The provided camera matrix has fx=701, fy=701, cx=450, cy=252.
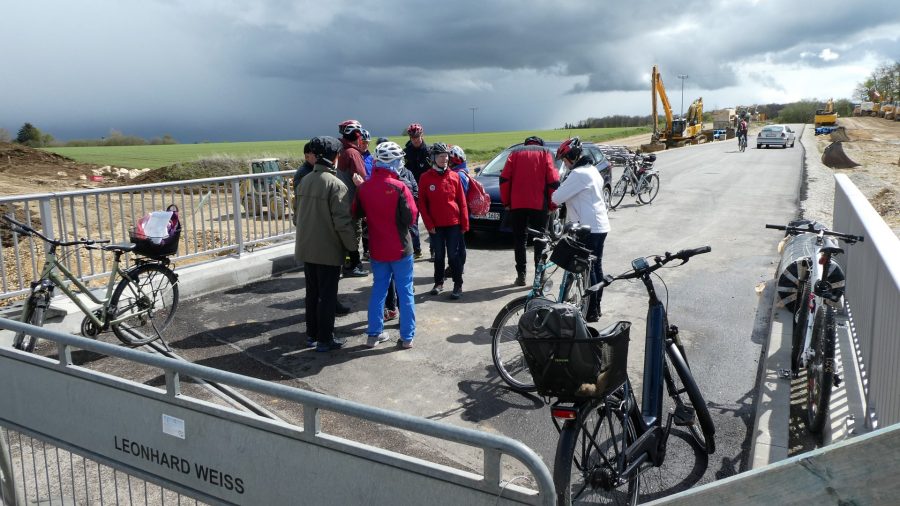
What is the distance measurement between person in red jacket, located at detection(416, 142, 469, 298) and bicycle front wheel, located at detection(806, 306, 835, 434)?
4.07 metres

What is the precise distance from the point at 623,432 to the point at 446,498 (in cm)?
170

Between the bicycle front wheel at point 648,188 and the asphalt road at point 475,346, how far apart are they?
508 cm

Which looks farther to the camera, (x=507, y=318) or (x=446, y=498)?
(x=507, y=318)

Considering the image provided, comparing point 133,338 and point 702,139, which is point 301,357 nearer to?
point 133,338

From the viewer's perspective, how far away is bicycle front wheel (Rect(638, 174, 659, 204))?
17.1 meters

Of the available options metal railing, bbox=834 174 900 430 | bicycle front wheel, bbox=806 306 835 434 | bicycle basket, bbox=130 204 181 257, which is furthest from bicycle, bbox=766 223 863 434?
bicycle basket, bbox=130 204 181 257

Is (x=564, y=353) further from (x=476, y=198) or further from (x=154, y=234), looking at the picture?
(x=476, y=198)

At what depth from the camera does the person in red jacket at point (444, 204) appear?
7.82m

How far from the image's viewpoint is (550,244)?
5984mm

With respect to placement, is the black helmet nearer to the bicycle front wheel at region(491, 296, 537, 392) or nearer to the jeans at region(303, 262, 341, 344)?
the jeans at region(303, 262, 341, 344)

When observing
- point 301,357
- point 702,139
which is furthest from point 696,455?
point 702,139

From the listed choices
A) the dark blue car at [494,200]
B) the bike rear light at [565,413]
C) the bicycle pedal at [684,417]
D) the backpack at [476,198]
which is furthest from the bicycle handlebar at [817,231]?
the dark blue car at [494,200]

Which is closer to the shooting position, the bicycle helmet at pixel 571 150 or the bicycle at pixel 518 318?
the bicycle at pixel 518 318

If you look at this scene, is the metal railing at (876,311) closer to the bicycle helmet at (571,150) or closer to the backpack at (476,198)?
the bicycle helmet at (571,150)
